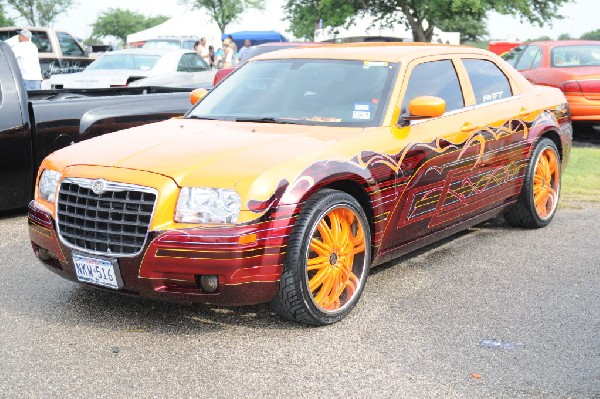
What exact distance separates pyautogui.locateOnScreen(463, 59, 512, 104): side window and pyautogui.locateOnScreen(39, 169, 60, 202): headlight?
3.11m

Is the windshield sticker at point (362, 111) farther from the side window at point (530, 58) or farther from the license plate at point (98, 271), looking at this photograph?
the side window at point (530, 58)

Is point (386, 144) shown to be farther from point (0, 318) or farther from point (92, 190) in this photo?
point (0, 318)

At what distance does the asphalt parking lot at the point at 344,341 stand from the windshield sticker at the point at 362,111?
3.58ft

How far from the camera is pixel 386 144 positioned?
5.12 meters

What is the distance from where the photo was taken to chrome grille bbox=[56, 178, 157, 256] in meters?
4.34

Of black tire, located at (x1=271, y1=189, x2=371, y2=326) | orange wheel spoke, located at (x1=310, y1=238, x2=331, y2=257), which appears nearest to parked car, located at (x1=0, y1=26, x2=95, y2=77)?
black tire, located at (x1=271, y1=189, x2=371, y2=326)

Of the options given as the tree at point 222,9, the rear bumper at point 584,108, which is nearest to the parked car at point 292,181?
the rear bumper at point 584,108

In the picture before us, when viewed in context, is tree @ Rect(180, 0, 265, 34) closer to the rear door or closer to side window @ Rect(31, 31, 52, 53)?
side window @ Rect(31, 31, 52, 53)

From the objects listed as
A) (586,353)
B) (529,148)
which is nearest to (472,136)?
(529,148)

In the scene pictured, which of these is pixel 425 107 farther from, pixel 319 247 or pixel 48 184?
pixel 48 184

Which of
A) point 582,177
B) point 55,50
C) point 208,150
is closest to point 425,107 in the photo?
point 208,150

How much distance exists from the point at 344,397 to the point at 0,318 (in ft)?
7.34

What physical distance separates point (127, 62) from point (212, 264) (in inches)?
479

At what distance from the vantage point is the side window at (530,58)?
13.0 m
